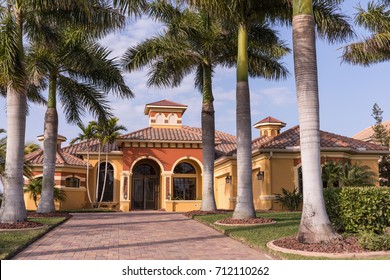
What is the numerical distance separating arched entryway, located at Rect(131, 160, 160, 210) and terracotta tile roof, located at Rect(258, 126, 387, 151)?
33.8 ft

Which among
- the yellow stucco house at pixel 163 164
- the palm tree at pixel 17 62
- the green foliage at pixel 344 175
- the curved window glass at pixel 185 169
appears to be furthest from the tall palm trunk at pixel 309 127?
the curved window glass at pixel 185 169

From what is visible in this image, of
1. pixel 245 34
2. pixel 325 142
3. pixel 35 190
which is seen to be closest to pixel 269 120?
pixel 325 142

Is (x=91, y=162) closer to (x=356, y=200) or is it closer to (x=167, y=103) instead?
(x=167, y=103)

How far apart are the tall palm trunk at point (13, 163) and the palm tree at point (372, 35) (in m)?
12.6

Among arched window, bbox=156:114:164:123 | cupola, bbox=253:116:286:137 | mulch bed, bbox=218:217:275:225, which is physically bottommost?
mulch bed, bbox=218:217:275:225

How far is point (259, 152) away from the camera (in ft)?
77.1

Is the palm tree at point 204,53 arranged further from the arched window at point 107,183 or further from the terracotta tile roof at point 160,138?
the arched window at point 107,183

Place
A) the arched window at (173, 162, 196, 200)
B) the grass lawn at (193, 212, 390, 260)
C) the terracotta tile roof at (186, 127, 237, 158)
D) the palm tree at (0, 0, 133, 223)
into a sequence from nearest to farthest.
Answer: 1. the grass lawn at (193, 212, 390, 260)
2. the palm tree at (0, 0, 133, 223)
3. the arched window at (173, 162, 196, 200)
4. the terracotta tile roof at (186, 127, 237, 158)

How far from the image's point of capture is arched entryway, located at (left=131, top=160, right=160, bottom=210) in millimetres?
30234

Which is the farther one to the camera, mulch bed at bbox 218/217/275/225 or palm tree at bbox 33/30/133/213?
palm tree at bbox 33/30/133/213

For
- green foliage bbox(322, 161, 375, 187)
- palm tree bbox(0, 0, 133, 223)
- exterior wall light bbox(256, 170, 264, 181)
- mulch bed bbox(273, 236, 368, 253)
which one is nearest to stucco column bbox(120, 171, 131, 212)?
exterior wall light bbox(256, 170, 264, 181)

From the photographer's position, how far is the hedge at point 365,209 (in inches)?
390

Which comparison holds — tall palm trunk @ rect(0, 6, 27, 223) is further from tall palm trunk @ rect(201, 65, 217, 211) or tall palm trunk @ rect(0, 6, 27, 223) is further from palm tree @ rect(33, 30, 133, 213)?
tall palm trunk @ rect(201, 65, 217, 211)

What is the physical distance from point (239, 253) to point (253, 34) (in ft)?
37.1
